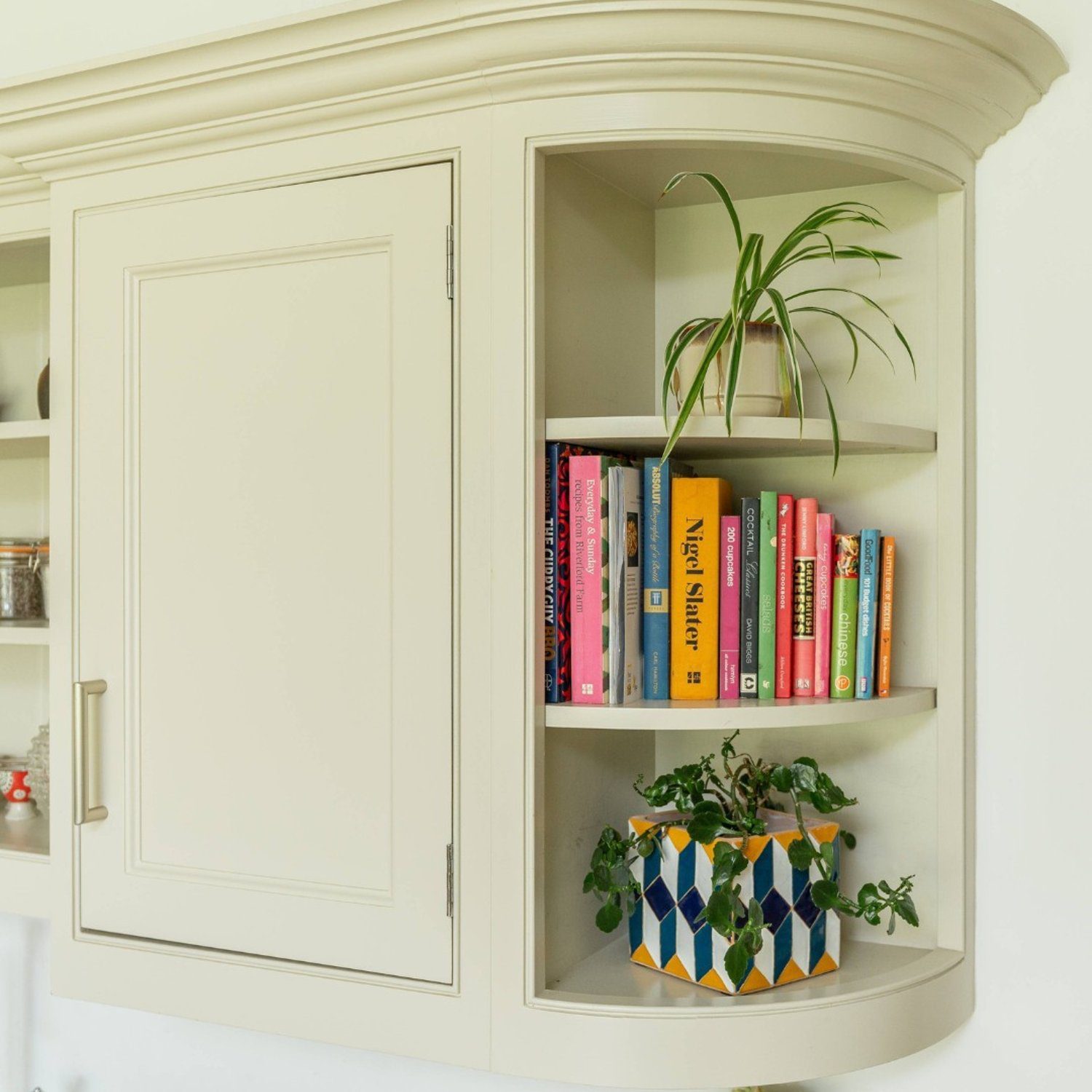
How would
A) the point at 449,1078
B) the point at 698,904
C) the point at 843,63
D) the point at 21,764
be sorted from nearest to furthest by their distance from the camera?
the point at 843,63, the point at 698,904, the point at 449,1078, the point at 21,764

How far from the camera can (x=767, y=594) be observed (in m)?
1.31

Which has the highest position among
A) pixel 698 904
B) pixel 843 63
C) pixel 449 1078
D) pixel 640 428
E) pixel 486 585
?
pixel 843 63

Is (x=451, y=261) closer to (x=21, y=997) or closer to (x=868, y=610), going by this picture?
(x=868, y=610)

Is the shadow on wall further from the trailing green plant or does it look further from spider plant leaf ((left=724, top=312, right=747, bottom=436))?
spider plant leaf ((left=724, top=312, right=747, bottom=436))

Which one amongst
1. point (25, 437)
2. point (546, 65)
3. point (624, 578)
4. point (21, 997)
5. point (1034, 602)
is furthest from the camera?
point (21, 997)

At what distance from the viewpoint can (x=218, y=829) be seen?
136 centimetres

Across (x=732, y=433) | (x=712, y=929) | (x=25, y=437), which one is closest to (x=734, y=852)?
(x=712, y=929)

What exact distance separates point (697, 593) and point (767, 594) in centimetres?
8

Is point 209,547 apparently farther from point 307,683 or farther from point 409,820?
point 409,820

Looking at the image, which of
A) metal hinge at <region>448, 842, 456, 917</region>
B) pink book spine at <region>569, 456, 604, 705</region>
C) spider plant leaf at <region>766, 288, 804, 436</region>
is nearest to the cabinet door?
metal hinge at <region>448, 842, 456, 917</region>

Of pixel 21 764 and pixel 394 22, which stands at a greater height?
pixel 394 22

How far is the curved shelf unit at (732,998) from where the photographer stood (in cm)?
120

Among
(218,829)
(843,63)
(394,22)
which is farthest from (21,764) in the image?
(843,63)

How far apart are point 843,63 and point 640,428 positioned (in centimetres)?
40
